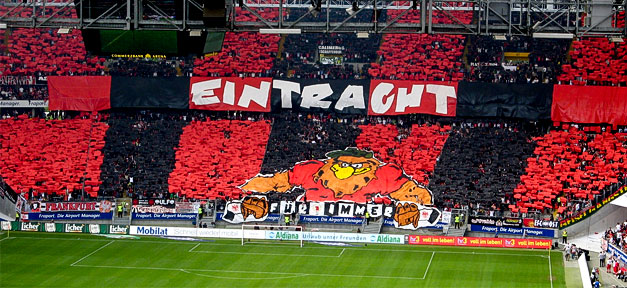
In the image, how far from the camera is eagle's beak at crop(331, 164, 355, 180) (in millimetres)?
57219

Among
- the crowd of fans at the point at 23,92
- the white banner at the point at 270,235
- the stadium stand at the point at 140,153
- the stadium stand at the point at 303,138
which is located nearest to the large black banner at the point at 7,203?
the stadium stand at the point at 140,153

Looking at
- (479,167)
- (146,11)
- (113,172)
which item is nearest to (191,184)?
(113,172)

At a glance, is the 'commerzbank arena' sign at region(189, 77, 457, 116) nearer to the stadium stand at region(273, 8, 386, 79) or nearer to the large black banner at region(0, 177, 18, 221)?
the stadium stand at region(273, 8, 386, 79)

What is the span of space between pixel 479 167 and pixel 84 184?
23119mm

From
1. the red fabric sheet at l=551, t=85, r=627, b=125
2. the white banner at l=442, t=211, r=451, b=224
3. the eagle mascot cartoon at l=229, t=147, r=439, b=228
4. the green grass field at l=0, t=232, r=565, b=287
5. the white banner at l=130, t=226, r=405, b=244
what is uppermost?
the red fabric sheet at l=551, t=85, r=627, b=125

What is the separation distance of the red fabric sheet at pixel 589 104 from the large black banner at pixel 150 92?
23.2 meters

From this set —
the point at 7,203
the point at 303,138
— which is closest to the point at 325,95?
the point at 303,138

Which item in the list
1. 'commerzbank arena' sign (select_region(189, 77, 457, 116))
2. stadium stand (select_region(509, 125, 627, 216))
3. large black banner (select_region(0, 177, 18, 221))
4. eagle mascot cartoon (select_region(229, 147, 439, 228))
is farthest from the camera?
'commerzbank arena' sign (select_region(189, 77, 457, 116))

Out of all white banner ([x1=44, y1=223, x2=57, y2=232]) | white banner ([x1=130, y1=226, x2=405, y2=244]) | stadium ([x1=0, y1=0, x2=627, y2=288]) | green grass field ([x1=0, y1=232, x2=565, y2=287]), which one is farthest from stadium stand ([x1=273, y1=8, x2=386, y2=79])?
white banner ([x1=44, y1=223, x2=57, y2=232])

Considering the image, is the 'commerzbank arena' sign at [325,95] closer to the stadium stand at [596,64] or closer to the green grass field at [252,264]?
the stadium stand at [596,64]

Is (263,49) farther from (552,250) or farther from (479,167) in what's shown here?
(552,250)

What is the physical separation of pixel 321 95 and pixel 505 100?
37.3 feet

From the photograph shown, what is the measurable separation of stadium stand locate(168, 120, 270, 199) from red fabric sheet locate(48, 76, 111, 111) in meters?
6.01

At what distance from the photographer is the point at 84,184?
58.1m
